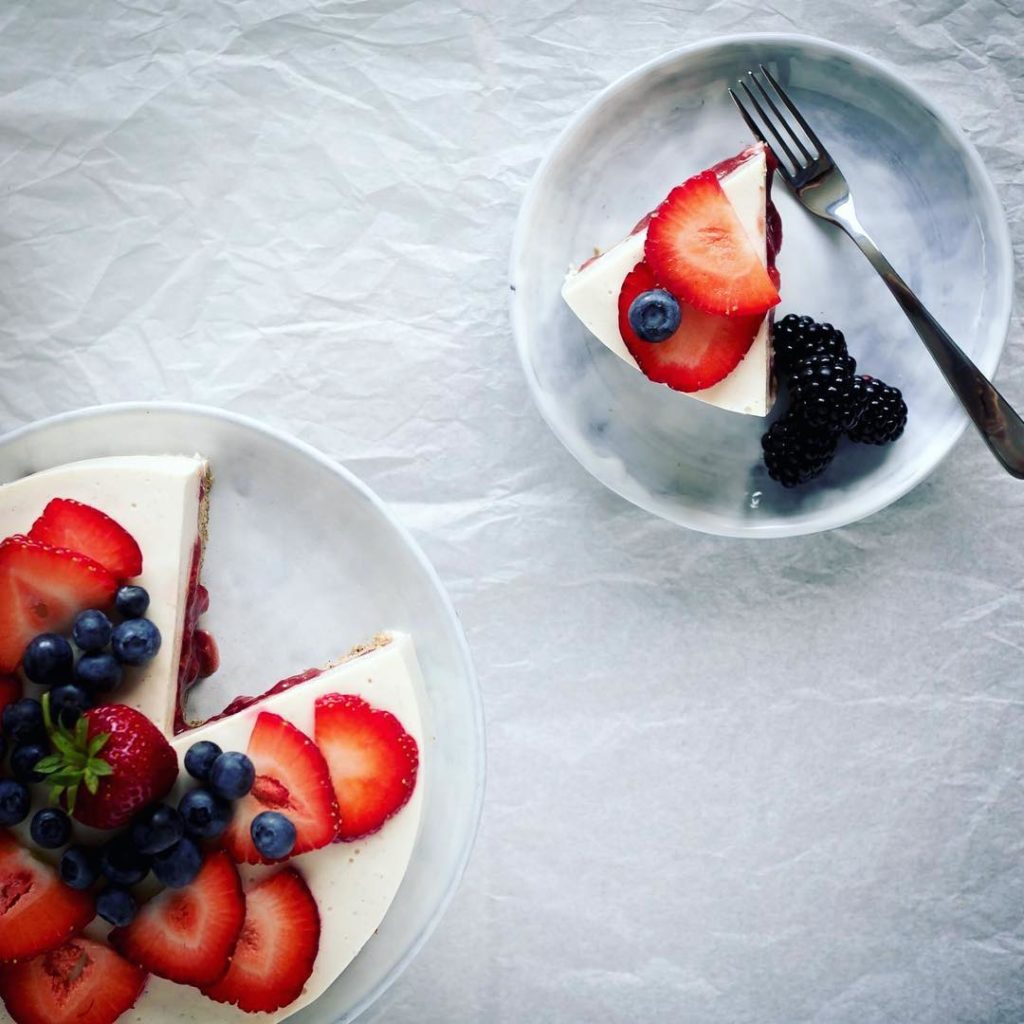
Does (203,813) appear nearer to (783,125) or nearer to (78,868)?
(78,868)

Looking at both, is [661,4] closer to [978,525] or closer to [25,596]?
[978,525]

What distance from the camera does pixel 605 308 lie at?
6.28 ft

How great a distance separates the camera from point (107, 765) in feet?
5.19

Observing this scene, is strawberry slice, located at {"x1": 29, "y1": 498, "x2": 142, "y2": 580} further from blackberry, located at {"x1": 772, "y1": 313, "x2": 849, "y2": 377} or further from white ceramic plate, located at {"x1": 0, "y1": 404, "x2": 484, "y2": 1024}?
blackberry, located at {"x1": 772, "y1": 313, "x2": 849, "y2": 377}

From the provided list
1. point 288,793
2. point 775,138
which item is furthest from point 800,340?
point 288,793

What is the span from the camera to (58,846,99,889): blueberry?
5.39 ft

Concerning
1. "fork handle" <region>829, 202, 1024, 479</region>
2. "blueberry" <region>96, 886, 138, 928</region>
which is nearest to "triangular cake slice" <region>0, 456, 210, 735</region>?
"blueberry" <region>96, 886, 138, 928</region>

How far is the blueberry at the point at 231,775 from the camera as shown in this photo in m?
1.66

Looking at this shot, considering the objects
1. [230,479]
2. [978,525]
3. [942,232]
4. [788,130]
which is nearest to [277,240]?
[230,479]

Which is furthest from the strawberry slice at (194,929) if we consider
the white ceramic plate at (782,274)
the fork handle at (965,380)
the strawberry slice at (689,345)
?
the fork handle at (965,380)

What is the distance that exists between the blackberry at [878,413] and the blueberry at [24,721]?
149 centimetres

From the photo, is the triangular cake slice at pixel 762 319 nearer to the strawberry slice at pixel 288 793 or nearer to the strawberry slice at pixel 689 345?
the strawberry slice at pixel 689 345

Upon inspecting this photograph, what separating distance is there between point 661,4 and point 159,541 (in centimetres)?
143

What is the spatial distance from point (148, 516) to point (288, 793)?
54 cm
